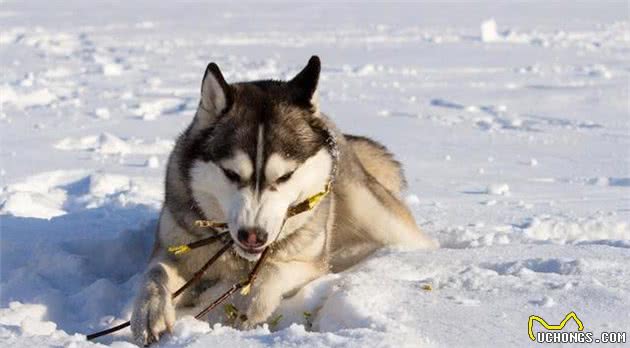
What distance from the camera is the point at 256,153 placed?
3.25 metres

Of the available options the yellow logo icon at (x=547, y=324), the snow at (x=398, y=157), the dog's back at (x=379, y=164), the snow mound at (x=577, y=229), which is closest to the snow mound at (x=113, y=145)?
the snow at (x=398, y=157)

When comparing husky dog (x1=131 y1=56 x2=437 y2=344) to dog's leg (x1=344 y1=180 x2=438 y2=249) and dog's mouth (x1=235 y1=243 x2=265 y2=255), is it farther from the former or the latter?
dog's leg (x1=344 y1=180 x2=438 y2=249)

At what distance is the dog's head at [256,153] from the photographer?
315cm

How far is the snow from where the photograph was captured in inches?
124

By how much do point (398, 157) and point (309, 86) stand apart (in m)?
3.85

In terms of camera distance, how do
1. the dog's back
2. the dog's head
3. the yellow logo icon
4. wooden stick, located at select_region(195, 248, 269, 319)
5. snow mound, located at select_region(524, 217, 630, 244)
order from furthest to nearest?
the dog's back < snow mound, located at select_region(524, 217, 630, 244) < wooden stick, located at select_region(195, 248, 269, 319) < the dog's head < the yellow logo icon

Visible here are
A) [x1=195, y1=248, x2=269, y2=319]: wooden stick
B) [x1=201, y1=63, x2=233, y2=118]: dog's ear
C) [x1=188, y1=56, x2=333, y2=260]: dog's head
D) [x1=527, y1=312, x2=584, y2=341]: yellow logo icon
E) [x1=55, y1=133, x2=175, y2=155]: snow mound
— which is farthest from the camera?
[x1=55, y1=133, x2=175, y2=155]: snow mound

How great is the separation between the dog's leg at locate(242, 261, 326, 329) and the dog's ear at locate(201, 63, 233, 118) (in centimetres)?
70

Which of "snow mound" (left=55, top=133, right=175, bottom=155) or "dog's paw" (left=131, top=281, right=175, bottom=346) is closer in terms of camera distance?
"dog's paw" (left=131, top=281, right=175, bottom=346)

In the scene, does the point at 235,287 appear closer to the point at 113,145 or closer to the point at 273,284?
the point at 273,284

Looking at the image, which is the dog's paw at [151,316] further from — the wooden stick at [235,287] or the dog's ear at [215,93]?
the dog's ear at [215,93]

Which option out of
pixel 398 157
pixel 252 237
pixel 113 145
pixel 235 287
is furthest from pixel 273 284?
pixel 113 145

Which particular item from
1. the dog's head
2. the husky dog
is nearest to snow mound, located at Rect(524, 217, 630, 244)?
the husky dog

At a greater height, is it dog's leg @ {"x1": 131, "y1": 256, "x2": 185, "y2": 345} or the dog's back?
dog's leg @ {"x1": 131, "y1": 256, "x2": 185, "y2": 345}
